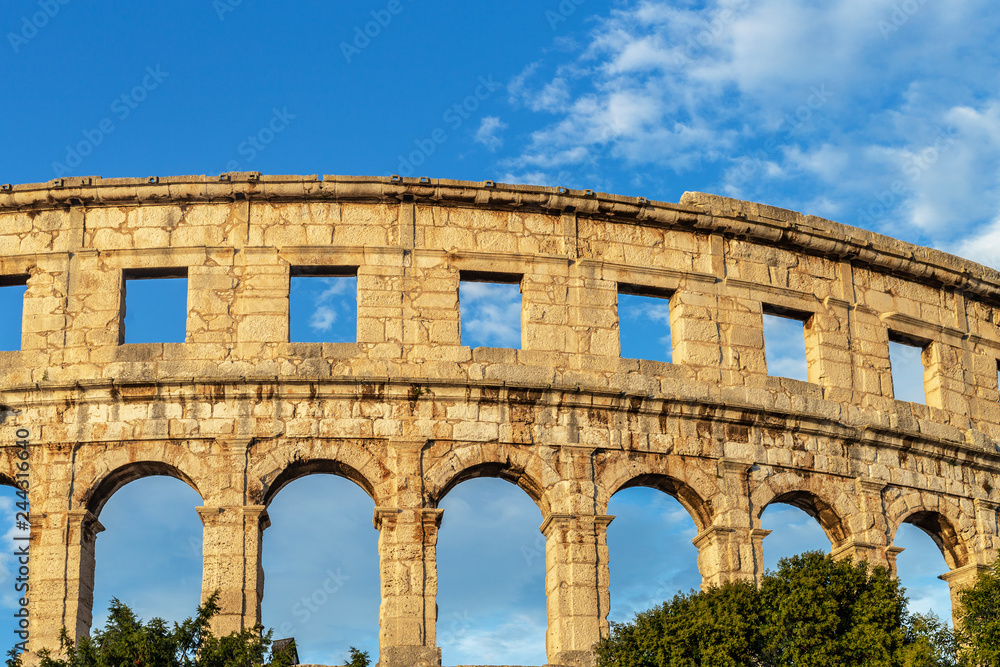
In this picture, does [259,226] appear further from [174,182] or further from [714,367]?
[714,367]

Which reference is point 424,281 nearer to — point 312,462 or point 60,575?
point 312,462

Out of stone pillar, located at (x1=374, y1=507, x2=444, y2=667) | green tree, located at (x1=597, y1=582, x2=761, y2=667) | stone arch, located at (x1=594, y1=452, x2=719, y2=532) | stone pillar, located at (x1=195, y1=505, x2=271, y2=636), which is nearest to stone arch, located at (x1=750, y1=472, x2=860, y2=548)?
Result: stone arch, located at (x1=594, y1=452, x2=719, y2=532)

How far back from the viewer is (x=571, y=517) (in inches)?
817

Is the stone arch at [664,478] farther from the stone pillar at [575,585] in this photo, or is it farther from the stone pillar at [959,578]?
the stone pillar at [959,578]

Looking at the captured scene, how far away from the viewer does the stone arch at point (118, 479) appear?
67.1ft

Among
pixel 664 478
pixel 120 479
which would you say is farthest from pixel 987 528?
pixel 120 479

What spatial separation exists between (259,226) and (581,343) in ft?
17.6

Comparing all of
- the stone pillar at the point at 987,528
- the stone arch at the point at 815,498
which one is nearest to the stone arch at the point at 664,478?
the stone arch at the point at 815,498

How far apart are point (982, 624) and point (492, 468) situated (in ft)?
23.5

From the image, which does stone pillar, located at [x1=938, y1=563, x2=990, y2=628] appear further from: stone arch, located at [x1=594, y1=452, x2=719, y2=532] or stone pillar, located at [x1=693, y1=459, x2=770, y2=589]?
stone arch, located at [x1=594, y1=452, x2=719, y2=532]

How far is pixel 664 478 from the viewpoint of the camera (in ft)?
71.1

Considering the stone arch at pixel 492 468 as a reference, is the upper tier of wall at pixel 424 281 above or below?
above

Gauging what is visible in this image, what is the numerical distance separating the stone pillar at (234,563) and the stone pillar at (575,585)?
13.7ft

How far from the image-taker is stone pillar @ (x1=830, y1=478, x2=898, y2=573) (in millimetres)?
22359
